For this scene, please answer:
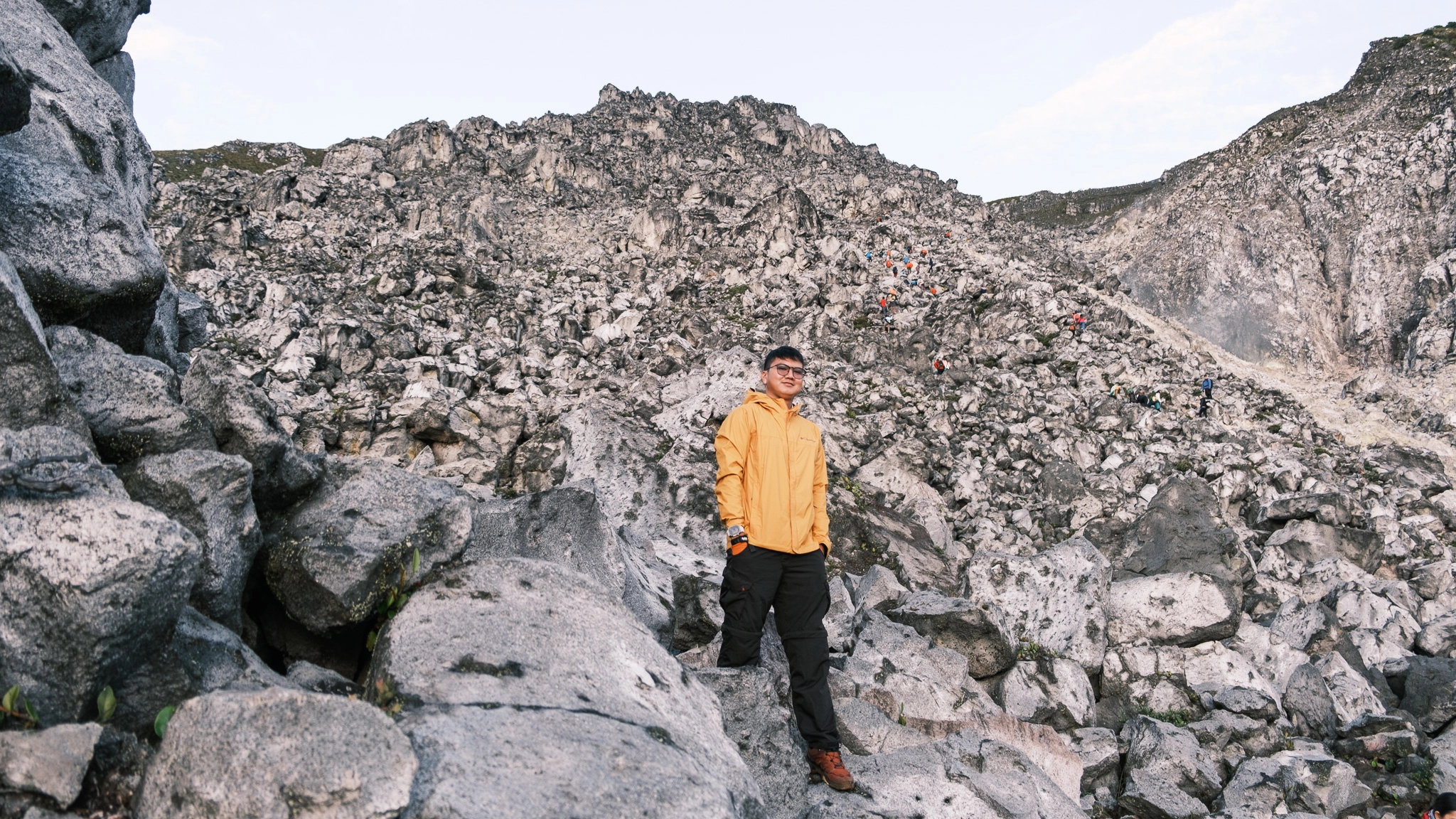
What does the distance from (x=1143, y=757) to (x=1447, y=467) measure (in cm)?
2719

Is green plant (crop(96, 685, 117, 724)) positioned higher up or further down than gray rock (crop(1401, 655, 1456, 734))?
higher up

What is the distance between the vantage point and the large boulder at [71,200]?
5.16 meters

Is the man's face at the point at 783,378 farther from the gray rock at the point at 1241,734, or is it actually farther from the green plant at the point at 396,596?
the gray rock at the point at 1241,734

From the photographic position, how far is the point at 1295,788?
25.7 feet

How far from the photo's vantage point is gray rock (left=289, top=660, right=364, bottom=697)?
Answer: 4.31m

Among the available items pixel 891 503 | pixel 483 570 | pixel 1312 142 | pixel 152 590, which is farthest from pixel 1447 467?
pixel 1312 142

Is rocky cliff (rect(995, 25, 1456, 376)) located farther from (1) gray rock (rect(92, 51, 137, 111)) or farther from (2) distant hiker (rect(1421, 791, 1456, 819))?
(1) gray rock (rect(92, 51, 137, 111))

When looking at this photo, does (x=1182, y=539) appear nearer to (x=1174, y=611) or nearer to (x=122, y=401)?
(x=1174, y=611)

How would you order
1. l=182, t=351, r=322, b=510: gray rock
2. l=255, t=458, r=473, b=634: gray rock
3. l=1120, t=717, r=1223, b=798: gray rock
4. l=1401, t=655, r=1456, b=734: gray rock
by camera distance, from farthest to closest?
l=1401, t=655, r=1456, b=734: gray rock → l=1120, t=717, r=1223, b=798: gray rock → l=182, t=351, r=322, b=510: gray rock → l=255, t=458, r=473, b=634: gray rock

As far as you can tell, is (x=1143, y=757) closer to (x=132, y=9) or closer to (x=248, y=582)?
(x=248, y=582)

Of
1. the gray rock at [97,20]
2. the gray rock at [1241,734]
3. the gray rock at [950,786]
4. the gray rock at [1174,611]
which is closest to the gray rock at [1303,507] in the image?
A: the gray rock at [1174,611]

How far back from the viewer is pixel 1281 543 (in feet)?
60.6

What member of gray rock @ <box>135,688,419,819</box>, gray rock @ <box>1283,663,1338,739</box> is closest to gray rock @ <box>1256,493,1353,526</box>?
gray rock @ <box>1283,663,1338,739</box>

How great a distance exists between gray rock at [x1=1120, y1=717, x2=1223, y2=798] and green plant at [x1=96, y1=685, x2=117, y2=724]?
8.45 meters
